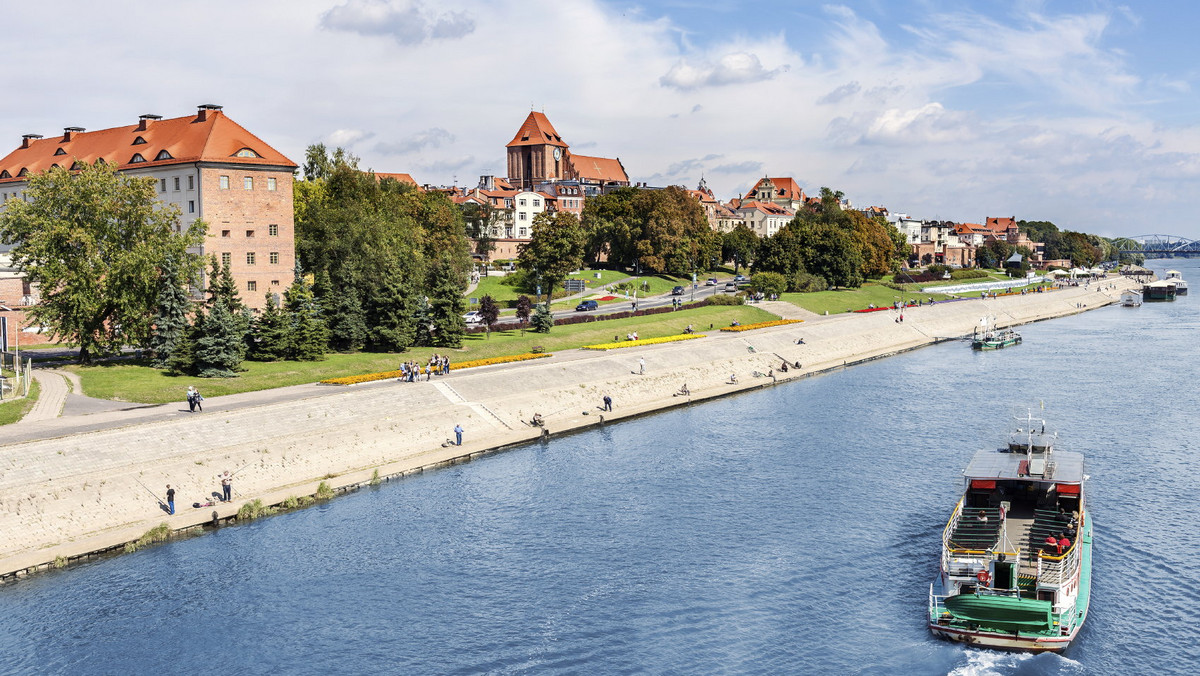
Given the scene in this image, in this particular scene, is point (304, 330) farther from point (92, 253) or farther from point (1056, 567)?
point (1056, 567)

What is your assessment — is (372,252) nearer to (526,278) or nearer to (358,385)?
(358,385)

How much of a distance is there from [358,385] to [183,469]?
55.3ft

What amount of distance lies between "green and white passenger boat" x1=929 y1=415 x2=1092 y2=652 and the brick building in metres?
59.6

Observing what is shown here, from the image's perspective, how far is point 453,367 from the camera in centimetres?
6944

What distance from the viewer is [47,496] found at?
40344 mm

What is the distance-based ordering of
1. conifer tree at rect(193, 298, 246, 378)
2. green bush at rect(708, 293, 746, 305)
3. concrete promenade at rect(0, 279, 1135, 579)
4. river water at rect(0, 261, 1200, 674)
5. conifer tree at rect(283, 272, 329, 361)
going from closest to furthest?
river water at rect(0, 261, 1200, 674) → concrete promenade at rect(0, 279, 1135, 579) → conifer tree at rect(193, 298, 246, 378) → conifer tree at rect(283, 272, 329, 361) → green bush at rect(708, 293, 746, 305)

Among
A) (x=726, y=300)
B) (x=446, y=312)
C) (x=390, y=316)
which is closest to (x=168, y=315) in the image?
(x=390, y=316)

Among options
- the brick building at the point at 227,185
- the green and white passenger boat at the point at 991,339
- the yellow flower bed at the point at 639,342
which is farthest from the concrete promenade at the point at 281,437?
the green and white passenger boat at the point at 991,339

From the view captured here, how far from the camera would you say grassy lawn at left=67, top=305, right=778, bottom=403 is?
5647 cm

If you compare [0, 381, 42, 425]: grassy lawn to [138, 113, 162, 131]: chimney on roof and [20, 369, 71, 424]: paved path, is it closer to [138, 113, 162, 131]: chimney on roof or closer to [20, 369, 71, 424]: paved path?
[20, 369, 71, 424]: paved path

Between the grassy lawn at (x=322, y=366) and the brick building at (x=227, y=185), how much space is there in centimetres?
1493

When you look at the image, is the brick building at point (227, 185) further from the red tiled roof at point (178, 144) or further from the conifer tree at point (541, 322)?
the conifer tree at point (541, 322)

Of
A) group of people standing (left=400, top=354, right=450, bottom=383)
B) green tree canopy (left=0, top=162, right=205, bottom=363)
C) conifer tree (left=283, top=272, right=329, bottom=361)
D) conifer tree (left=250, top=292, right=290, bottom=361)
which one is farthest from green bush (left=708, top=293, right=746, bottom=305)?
green tree canopy (left=0, top=162, right=205, bottom=363)

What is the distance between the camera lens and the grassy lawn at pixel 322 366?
56.5m
